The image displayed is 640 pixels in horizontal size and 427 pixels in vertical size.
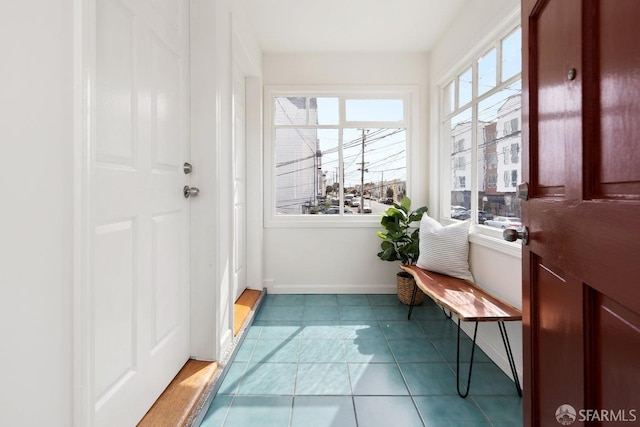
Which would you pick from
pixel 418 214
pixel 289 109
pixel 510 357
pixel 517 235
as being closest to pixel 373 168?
pixel 418 214

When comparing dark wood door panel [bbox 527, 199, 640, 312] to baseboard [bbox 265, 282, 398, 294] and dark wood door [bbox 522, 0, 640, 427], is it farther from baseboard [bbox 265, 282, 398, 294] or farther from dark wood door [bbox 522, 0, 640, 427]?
baseboard [bbox 265, 282, 398, 294]

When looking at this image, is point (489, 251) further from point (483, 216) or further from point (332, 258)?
point (332, 258)

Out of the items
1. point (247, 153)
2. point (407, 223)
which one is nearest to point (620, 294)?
point (407, 223)

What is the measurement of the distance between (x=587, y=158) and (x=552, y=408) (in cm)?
66

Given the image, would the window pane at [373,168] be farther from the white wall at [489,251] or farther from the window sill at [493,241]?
the window sill at [493,241]

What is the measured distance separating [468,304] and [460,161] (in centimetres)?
134

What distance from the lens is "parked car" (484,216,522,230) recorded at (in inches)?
74.8

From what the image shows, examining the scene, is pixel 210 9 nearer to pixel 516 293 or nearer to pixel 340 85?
pixel 340 85

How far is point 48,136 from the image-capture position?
2.38 feet

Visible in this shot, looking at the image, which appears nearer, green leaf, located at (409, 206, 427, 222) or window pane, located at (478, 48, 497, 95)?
window pane, located at (478, 48, 497, 95)

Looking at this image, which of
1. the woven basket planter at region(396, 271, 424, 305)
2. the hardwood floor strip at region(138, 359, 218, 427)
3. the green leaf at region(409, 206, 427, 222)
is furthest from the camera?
the green leaf at region(409, 206, 427, 222)

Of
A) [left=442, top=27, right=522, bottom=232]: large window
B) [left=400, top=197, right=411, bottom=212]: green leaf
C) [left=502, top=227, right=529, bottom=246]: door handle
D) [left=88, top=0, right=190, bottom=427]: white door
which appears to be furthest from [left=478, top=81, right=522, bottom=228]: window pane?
[left=88, top=0, right=190, bottom=427]: white door

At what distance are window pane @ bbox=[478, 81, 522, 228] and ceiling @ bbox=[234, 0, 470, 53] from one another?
37.7 inches

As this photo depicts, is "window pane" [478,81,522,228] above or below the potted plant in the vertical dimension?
above
